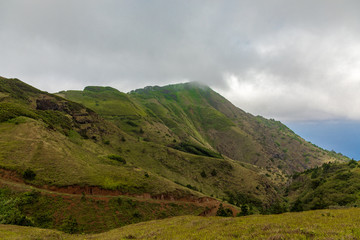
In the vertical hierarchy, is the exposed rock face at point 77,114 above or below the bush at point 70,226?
above

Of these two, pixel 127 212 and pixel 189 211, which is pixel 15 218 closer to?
pixel 127 212

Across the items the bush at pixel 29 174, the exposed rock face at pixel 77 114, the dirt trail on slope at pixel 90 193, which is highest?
the exposed rock face at pixel 77 114

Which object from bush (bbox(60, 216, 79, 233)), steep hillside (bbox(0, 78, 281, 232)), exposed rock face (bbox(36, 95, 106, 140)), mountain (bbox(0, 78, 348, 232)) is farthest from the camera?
exposed rock face (bbox(36, 95, 106, 140))

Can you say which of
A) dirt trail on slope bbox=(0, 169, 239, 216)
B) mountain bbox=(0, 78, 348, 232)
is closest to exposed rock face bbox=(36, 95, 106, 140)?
mountain bbox=(0, 78, 348, 232)

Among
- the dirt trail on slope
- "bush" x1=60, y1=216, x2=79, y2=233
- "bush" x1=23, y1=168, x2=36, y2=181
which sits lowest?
"bush" x1=60, y1=216, x2=79, y2=233

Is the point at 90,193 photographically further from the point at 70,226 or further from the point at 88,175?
the point at 70,226

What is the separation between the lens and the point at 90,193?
3503cm

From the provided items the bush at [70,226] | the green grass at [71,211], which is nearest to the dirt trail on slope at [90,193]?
the green grass at [71,211]

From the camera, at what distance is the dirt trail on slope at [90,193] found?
29188 mm

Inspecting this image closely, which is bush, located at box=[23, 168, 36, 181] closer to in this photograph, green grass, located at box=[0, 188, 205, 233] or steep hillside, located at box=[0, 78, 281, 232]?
steep hillside, located at box=[0, 78, 281, 232]

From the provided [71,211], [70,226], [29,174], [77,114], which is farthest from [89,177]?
[77,114]

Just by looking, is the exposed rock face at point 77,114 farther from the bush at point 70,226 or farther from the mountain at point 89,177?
the bush at point 70,226

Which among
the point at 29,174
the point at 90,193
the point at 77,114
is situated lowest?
the point at 90,193

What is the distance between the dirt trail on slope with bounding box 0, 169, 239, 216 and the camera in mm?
29188
